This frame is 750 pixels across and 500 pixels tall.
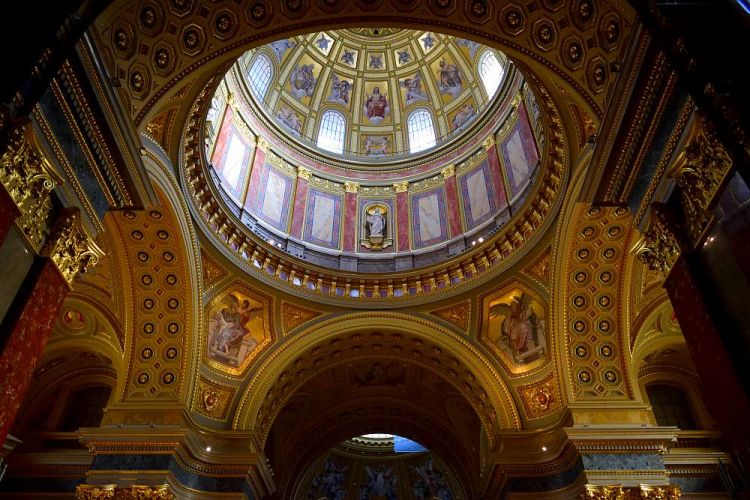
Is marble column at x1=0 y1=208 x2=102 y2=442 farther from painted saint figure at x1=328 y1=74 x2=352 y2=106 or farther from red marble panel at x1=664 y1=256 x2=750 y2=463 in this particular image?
painted saint figure at x1=328 y1=74 x2=352 y2=106

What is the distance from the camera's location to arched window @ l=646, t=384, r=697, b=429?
1551 centimetres

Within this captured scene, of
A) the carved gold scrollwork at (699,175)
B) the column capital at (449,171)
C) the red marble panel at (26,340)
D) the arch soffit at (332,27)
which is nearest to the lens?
the carved gold scrollwork at (699,175)

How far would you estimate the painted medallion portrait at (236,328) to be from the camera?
14.8 metres

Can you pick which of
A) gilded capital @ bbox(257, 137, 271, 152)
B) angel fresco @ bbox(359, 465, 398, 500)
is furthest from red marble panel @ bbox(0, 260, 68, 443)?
angel fresco @ bbox(359, 465, 398, 500)

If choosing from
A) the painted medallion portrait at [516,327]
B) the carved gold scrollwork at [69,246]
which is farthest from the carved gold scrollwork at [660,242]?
the painted medallion portrait at [516,327]

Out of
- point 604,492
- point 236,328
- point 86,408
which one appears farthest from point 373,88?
point 604,492

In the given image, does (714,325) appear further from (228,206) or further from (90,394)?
(90,394)

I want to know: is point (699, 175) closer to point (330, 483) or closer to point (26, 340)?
point (26, 340)

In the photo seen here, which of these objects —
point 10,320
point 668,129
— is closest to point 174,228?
point 10,320

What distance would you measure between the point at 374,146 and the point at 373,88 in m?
2.51

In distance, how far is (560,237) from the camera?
13125 mm

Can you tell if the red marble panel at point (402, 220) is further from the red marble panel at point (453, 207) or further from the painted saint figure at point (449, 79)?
the painted saint figure at point (449, 79)

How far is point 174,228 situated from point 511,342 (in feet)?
29.8

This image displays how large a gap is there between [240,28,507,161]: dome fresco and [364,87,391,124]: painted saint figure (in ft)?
0.12
